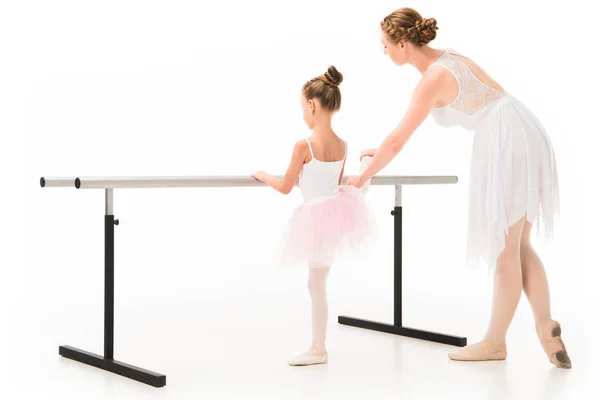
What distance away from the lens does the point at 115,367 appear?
4262mm

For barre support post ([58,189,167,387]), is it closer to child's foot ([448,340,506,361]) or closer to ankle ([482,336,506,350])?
child's foot ([448,340,506,361])

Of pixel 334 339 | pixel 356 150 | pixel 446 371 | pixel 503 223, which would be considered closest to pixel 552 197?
pixel 503 223

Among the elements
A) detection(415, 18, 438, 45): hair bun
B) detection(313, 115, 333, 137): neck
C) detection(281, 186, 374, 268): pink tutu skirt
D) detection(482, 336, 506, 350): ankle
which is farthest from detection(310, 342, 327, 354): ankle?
detection(415, 18, 438, 45): hair bun

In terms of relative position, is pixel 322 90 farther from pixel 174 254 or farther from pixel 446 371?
pixel 174 254

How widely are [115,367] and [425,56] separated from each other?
6.80 feet

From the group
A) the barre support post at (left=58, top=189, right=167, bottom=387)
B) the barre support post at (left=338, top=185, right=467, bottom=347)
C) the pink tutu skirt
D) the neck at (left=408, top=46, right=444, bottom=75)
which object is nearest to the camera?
the barre support post at (left=58, top=189, right=167, bottom=387)

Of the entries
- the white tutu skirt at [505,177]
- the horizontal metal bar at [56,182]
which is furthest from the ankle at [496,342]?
the horizontal metal bar at [56,182]

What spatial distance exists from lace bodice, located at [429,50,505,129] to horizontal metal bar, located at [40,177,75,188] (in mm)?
1758

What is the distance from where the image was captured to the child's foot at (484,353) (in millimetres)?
4520

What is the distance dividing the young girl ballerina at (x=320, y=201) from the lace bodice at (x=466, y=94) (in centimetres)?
54

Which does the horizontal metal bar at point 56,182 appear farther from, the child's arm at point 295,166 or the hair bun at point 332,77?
the hair bun at point 332,77

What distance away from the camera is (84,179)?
4035mm

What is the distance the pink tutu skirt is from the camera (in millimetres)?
4277

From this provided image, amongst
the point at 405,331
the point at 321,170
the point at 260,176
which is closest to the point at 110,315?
the point at 260,176
